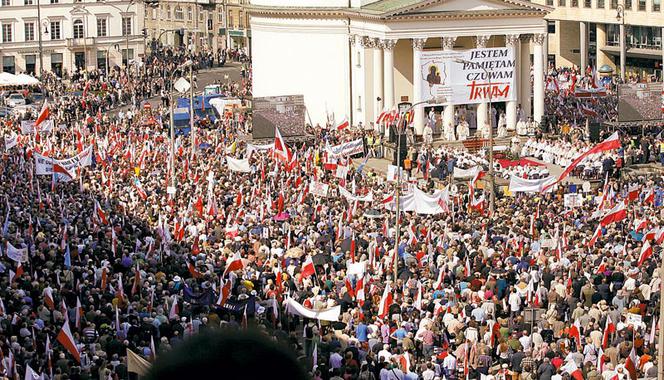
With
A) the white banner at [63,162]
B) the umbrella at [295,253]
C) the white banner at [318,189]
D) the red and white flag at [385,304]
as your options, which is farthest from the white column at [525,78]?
the red and white flag at [385,304]

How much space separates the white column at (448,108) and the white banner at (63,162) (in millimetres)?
23836

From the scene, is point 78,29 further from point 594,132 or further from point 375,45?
point 594,132

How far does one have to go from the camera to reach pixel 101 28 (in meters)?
114

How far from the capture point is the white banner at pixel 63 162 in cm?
4450

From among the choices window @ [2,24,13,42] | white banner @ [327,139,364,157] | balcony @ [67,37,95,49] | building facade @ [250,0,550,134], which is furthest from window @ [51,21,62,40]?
white banner @ [327,139,364,157]

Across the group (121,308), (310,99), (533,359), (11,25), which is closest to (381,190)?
(121,308)

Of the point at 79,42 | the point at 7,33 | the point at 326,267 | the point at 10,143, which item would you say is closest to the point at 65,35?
the point at 79,42

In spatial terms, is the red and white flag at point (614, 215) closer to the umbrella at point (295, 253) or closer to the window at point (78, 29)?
the umbrella at point (295, 253)

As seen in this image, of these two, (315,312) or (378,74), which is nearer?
(315,312)

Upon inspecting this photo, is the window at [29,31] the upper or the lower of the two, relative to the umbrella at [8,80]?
upper

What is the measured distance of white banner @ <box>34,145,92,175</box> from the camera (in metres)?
44.5

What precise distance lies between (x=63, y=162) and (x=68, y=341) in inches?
957

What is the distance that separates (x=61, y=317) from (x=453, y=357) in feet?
24.9

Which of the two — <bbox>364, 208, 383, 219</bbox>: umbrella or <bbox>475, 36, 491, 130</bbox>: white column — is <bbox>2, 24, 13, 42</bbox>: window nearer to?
<bbox>475, 36, 491, 130</bbox>: white column
